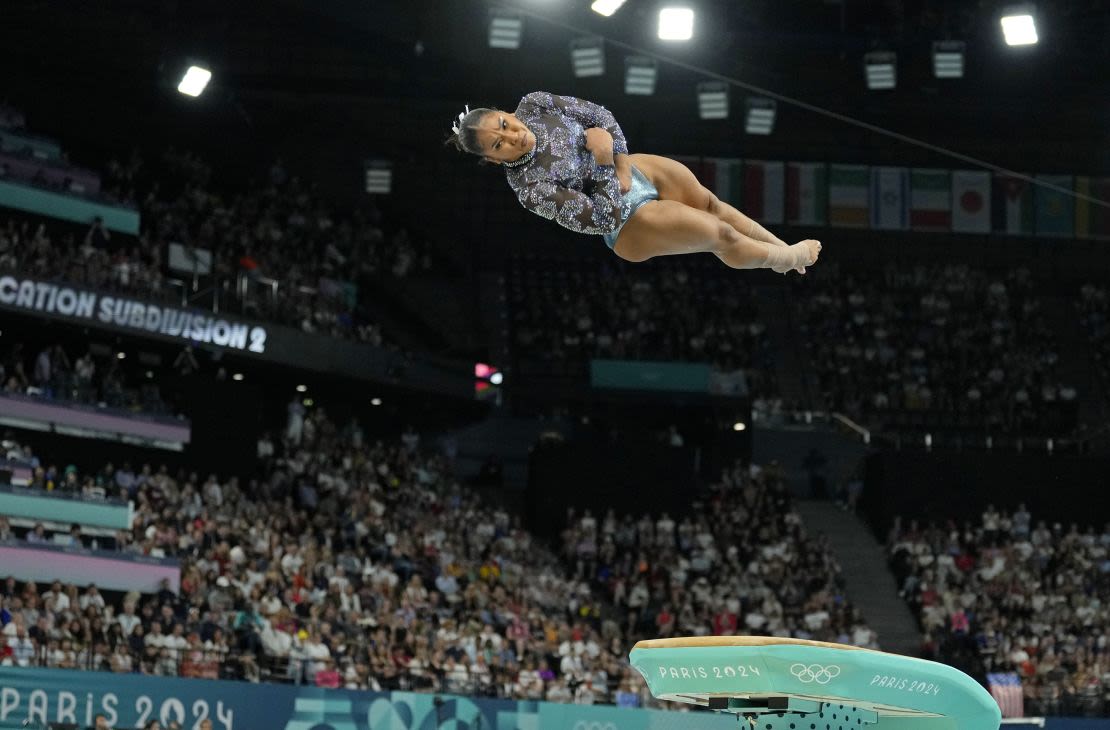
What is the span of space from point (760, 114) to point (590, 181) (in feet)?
70.2

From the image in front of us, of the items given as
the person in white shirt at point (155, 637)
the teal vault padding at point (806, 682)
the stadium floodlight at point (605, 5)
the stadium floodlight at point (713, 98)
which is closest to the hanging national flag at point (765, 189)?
the stadium floodlight at point (713, 98)

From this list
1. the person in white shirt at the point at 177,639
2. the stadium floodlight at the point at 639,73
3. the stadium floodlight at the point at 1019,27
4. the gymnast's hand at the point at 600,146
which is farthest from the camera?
the stadium floodlight at the point at 639,73

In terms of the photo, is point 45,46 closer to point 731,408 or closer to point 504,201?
point 504,201

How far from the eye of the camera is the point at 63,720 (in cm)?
1503

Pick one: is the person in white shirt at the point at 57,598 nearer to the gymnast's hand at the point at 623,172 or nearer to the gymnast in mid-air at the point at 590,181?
the gymnast in mid-air at the point at 590,181

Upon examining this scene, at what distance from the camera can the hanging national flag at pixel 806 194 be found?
32031 mm

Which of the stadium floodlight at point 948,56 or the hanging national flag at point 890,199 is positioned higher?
the stadium floodlight at point 948,56

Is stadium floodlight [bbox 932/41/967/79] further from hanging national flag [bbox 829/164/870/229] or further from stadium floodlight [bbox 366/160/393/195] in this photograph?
stadium floodlight [bbox 366/160/393/195]

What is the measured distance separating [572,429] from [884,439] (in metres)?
5.80

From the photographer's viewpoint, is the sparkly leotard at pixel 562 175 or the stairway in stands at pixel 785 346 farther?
the stairway in stands at pixel 785 346

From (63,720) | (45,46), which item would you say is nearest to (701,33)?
(45,46)

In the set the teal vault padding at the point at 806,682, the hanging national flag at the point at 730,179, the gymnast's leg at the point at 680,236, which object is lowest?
the teal vault padding at the point at 806,682

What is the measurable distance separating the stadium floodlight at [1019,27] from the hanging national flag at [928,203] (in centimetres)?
1250

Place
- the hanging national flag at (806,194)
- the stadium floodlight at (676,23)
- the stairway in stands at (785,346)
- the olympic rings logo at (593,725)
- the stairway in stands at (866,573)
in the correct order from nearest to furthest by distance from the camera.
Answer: the olympic rings logo at (593,725) → the stadium floodlight at (676,23) → the stairway in stands at (866,573) → the stairway in stands at (785,346) → the hanging national flag at (806,194)
